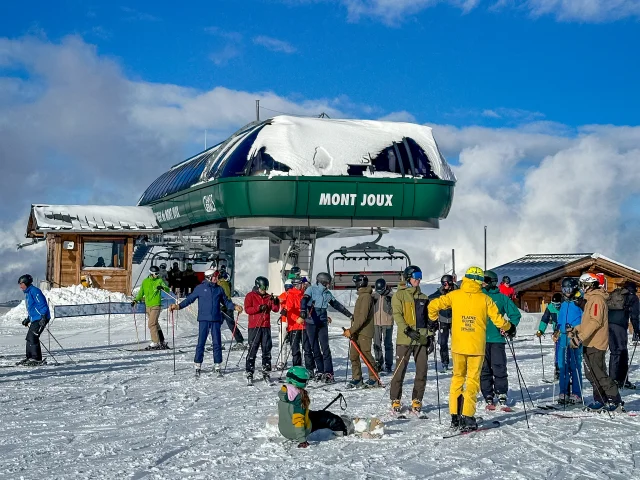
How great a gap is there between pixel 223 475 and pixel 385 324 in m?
7.84

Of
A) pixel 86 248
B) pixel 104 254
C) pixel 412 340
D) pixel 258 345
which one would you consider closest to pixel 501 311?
pixel 412 340

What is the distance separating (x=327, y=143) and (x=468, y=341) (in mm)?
24157

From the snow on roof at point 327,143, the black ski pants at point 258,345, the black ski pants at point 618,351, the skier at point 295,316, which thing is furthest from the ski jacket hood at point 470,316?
the snow on roof at point 327,143

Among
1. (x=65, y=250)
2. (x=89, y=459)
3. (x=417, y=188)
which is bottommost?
(x=89, y=459)

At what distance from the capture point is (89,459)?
7.21m

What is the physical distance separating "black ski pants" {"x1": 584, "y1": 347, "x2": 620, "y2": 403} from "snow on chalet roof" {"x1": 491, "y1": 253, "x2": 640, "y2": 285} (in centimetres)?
2605

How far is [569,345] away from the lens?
390 inches

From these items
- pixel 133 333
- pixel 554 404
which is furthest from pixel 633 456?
pixel 133 333

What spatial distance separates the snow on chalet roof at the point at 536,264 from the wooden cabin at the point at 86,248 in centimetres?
1698

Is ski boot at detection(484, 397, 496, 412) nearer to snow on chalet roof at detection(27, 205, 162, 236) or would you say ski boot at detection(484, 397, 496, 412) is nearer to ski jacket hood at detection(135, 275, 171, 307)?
ski jacket hood at detection(135, 275, 171, 307)

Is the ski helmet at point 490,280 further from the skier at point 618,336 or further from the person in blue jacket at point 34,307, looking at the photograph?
the person in blue jacket at point 34,307

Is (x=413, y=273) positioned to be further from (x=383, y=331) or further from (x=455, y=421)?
(x=383, y=331)

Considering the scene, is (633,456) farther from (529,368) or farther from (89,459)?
Result: (529,368)

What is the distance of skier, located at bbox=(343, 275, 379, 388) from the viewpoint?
38.8ft
